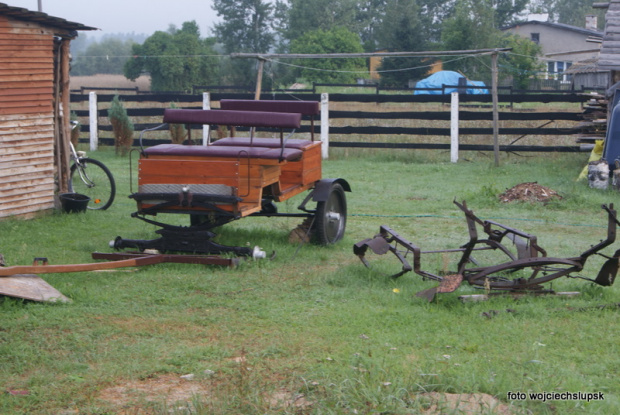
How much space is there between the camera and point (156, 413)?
4.14m

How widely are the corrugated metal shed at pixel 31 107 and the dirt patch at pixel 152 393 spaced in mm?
6338

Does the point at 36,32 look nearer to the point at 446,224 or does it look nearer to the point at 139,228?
the point at 139,228

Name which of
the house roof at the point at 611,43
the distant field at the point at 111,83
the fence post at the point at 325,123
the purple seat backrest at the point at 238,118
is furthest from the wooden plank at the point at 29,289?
the distant field at the point at 111,83

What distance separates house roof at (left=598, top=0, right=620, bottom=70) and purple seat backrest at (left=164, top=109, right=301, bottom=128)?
10.0 metres

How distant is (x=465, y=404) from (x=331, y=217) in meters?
5.14

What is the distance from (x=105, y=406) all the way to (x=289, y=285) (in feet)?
9.93

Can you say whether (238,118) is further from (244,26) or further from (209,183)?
(244,26)

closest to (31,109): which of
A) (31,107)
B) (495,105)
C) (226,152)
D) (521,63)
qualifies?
(31,107)

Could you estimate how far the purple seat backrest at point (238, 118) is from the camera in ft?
26.8

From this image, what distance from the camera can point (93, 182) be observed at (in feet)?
40.5

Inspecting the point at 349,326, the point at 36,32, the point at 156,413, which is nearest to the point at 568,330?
the point at 349,326

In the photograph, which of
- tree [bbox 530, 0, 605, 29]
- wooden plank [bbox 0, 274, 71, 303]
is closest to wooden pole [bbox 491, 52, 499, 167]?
wooden plank [bbox 0, 274, 71, 303]

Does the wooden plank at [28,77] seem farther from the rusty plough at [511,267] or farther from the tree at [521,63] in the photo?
the tree at [521,63]

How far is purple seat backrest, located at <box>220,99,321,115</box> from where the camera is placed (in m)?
9.59
